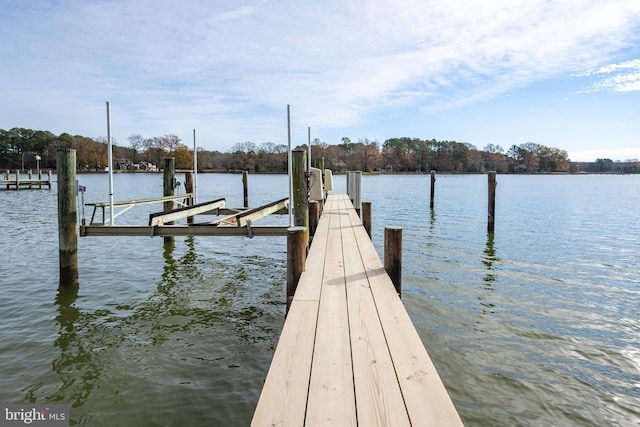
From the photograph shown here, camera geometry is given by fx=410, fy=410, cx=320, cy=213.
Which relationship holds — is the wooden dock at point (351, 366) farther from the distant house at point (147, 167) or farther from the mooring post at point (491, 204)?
the distant house at point (147, 167)

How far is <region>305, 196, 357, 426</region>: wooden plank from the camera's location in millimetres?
2271

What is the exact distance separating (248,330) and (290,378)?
3.71m

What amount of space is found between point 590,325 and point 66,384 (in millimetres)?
7475

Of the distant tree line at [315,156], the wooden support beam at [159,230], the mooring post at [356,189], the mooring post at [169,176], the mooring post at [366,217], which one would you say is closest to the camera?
the wooden support beam at [159,230]

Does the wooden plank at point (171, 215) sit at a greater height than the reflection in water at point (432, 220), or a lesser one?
greater

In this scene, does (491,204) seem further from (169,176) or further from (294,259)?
(294,259)

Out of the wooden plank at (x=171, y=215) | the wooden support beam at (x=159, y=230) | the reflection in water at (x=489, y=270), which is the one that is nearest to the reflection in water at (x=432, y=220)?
the reflection in water at (x=489, y=270)

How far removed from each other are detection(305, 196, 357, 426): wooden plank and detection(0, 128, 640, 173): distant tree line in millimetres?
103662

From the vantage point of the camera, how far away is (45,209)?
75.5 feet

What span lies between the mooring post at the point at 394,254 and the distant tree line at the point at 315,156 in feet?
337

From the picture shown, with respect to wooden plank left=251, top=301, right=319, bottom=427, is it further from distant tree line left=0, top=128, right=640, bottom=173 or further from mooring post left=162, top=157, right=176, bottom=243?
distant tree line left=0, top=128, right=640, bottom=173

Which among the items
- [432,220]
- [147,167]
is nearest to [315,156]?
[147,167]

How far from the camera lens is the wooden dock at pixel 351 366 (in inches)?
89.0

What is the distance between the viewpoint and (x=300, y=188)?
8828 mm
